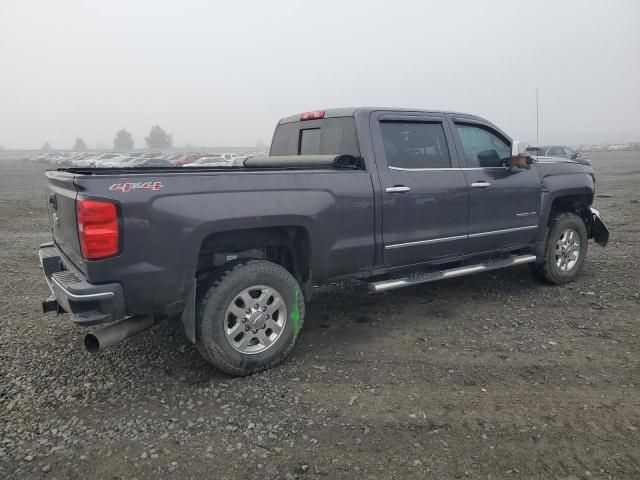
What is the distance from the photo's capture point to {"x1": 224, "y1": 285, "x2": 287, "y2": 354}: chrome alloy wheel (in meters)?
3.63

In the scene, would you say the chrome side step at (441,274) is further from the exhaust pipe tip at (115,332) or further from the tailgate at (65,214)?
the tailgate at (65,214)

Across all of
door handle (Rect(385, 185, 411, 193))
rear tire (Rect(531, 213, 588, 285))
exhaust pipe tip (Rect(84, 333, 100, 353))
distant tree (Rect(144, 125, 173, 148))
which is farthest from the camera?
distant tree (Rect(144, 125, 173, 148))

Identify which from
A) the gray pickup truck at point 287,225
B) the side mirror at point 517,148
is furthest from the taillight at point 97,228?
the side mirror at point 517,148

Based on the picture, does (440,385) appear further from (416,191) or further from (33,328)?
(33,328)

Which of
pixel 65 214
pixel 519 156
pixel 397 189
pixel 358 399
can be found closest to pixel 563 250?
pixel 519 156

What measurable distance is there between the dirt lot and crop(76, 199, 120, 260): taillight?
1.07m

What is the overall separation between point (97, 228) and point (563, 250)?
507cm

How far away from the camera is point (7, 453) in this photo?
281cm

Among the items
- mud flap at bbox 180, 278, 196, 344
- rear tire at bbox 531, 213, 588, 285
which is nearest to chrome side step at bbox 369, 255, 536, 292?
rear tire at bbox 531, 213, 588, 285

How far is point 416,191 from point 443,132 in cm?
86

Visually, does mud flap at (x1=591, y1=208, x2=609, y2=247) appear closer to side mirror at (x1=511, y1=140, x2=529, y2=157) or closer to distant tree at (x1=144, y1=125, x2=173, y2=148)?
side mirror at (x1=511, y1=140, x2=529, y2=157)

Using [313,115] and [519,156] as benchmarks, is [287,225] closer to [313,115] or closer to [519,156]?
[313,115]

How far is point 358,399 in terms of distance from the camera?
11.0 feet

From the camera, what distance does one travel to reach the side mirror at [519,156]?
198 inches
